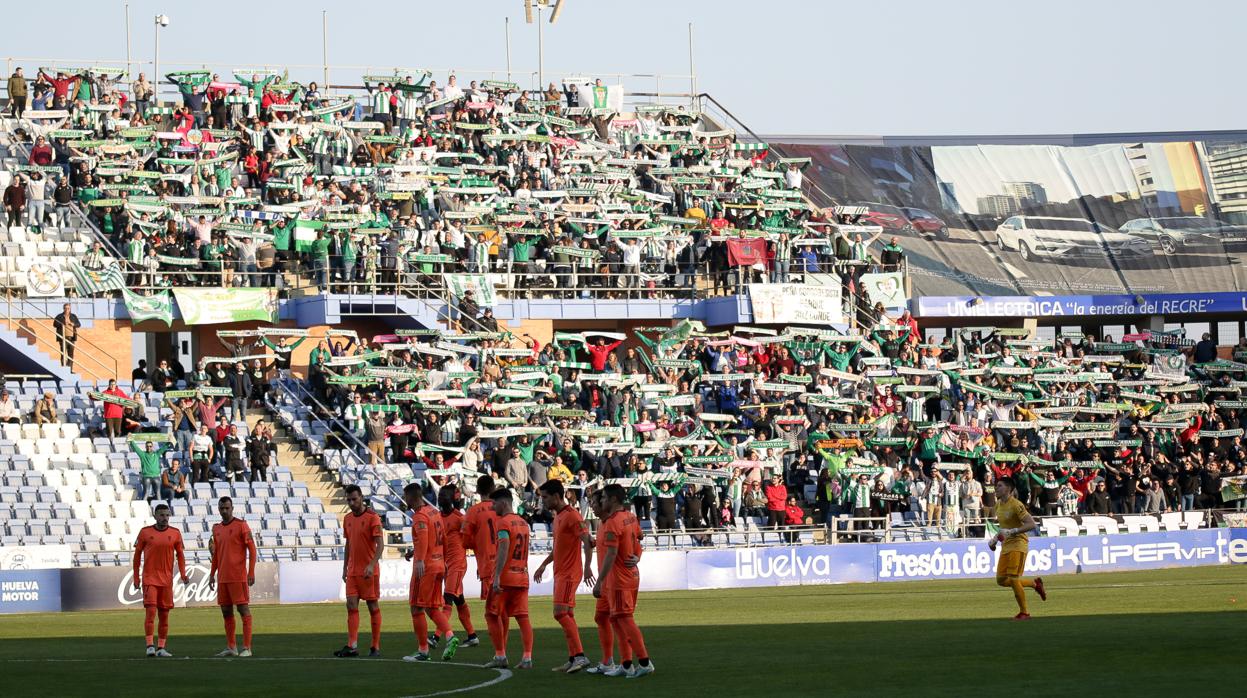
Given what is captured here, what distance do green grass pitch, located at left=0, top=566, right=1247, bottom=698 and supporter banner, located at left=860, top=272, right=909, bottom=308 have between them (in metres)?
20.5

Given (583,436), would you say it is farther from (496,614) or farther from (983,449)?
(496,614)

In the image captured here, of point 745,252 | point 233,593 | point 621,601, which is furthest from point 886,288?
point 621,601

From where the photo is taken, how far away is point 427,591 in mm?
18391

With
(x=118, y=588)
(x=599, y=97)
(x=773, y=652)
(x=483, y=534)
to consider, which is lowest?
(x=118, y=588)

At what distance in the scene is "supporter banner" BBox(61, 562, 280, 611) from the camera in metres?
31.3

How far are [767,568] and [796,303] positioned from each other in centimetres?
1259

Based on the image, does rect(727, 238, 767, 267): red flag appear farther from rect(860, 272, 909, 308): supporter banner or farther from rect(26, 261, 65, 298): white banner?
rect(26, 261, 65, 298): white banner

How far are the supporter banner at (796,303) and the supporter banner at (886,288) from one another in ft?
5.26

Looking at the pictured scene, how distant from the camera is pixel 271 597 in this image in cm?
3247

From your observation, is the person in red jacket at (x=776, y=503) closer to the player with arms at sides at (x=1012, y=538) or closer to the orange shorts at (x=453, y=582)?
the player with arms at sides at (x=1012, y=538)

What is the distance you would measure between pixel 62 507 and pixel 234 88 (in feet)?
55.9

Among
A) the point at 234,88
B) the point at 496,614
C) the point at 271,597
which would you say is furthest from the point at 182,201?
the point at 496,614

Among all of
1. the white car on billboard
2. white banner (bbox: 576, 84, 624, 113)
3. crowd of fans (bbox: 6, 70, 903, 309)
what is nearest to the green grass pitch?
crowd of fans (bbox: 6, 70, 903, 309)

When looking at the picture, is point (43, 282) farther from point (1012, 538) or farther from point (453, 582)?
point (1012, 538)
